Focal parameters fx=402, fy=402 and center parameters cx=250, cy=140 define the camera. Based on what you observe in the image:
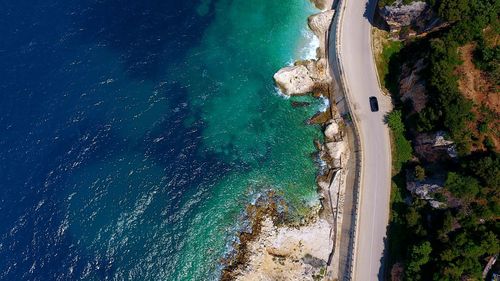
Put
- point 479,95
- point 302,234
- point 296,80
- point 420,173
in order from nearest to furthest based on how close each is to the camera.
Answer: point 420,173
point 479,95
point 302,234
point 296,80

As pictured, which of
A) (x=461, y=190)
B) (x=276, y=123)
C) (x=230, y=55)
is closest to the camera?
(x=461, y=190)

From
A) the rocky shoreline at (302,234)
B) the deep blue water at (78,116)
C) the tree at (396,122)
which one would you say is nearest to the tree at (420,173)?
the tree at (396,122)

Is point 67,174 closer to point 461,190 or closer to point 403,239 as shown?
point 403,239

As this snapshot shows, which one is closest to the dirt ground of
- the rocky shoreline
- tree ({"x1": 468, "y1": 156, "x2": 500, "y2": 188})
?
tree ({"x1": 468, "y1": 156, "x2": 500, "y2": 188})

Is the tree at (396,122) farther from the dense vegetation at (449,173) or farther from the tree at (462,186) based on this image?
the tree at (462,186)

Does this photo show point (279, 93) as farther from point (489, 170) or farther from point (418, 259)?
point (418, 259)

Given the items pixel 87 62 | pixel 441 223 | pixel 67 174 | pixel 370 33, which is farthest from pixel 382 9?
A: pixel 67 174

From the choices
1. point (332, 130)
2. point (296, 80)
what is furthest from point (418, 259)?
point (296, 80)
